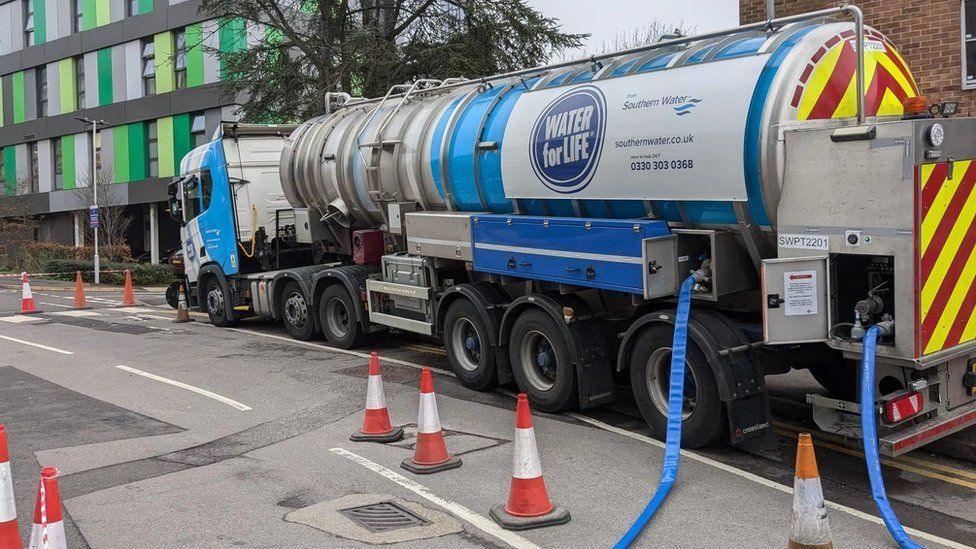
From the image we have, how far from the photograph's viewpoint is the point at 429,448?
7.27 metres

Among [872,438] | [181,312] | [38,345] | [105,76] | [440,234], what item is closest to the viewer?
[872,438]

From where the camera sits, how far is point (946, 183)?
254 inches

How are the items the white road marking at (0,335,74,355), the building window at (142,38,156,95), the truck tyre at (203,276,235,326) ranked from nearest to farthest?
1. the white road marking at (0,335,74,355)
2. the truck tyre at (203,276,235,326)
3. the building window at (142,38,156,95)

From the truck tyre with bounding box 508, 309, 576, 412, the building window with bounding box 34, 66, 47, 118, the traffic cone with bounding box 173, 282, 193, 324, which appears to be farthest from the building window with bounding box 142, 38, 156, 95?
the truck tyre with bounding box 508, 309, 576, 412

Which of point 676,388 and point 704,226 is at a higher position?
point 704,226

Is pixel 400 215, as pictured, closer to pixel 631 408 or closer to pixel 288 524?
pixel 631 408

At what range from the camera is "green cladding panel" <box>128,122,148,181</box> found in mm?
39531

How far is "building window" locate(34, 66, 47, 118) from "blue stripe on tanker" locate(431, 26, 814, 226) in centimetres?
4050

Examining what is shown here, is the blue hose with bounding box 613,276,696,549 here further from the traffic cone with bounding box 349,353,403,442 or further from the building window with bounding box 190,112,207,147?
the building window with bounding box 190,112,207,147

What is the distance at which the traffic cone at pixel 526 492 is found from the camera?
5992 mm

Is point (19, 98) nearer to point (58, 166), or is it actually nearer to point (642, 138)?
point (58, 166)

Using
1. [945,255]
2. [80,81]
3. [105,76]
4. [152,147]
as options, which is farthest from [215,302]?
[80,81]

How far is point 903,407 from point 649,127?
3084 millimetres

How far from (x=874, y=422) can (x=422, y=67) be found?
701 inches
